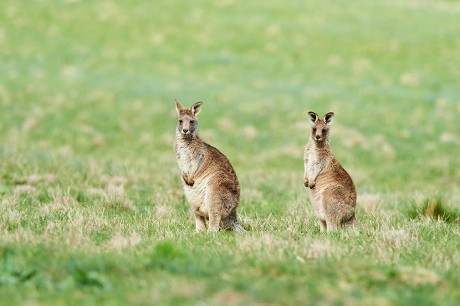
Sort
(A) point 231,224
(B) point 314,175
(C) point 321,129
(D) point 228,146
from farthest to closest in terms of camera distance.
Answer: (D) point 228,146 < (C) point 321,129 < (B) point 314,175 < (A) point 231,224

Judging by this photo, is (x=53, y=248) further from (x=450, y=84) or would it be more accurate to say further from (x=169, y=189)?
(x=450, y=84)

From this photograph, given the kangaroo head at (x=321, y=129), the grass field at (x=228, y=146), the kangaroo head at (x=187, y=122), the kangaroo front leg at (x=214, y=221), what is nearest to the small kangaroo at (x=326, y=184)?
the kangaroo head at (x=321, y=129)

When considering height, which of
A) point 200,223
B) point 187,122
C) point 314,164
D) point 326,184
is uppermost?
point 187,122

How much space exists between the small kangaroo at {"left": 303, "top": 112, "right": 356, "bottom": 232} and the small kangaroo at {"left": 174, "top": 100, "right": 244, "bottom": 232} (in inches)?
41.8

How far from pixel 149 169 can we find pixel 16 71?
15.8 metres

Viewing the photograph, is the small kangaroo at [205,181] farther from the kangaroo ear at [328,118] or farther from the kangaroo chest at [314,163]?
the kangaroo ear at [328,118]

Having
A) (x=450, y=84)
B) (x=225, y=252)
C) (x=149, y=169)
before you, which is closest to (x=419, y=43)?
(x=450, y=84)

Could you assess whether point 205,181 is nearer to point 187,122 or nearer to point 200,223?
point 200,223

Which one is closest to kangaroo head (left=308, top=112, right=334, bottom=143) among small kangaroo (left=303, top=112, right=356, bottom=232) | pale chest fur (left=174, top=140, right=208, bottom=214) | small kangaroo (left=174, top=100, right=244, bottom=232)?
small kangaroo (left=303, top=112, right=356, bottom=232)

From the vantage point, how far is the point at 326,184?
9.48 meters

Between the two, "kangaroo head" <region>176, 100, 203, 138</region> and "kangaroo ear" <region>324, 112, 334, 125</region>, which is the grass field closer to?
"kangaroo head" <region>176, 100, 203, 138</region>

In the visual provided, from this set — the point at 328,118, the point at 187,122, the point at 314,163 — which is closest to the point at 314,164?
the point at 314,163

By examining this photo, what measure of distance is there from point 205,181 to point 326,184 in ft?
5.23

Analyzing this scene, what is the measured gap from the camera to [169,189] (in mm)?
13234
